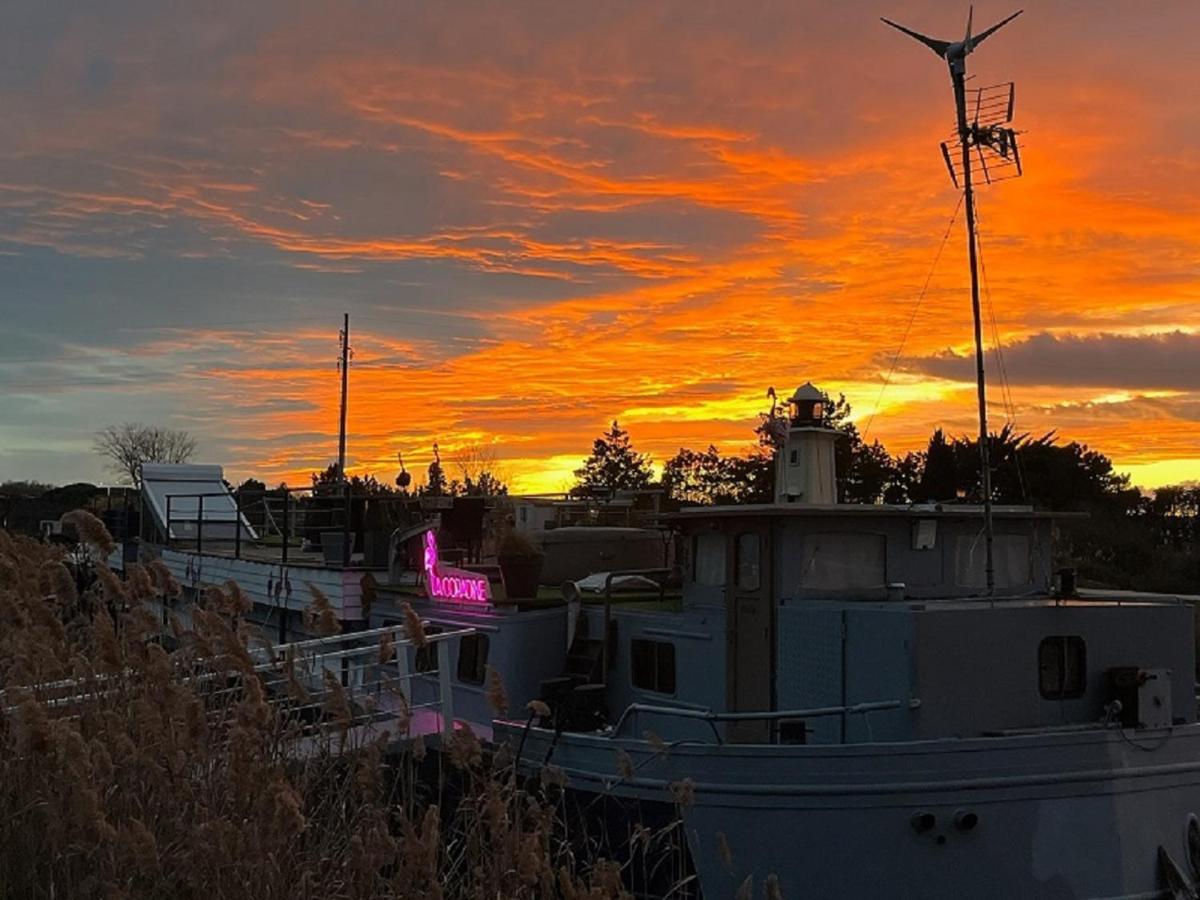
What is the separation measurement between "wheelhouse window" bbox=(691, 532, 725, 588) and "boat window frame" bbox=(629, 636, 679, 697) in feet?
2.67

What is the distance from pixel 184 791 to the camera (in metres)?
4.18

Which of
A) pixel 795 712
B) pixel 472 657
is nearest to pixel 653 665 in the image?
pixel 472 657

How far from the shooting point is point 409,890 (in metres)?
3.70

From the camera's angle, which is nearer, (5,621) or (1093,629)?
(5,621)

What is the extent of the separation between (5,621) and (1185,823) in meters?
10.0

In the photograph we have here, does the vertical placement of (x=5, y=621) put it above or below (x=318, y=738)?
above

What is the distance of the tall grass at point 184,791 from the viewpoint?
358 centimetres

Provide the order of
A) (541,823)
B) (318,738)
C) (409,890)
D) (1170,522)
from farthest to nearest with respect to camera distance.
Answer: (1170,522), (318,738), (541,823), (409,890)

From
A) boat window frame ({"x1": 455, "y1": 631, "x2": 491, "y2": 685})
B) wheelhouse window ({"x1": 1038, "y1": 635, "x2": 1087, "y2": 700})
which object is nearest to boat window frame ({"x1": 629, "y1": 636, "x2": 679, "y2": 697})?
boat window frame ({"x1": 455, "y1": 631, "x2": 491, "y2": 685})

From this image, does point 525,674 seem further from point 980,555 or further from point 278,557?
point 278,557

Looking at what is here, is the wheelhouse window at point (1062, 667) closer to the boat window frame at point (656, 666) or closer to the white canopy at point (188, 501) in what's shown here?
the boat window frame at point (656, 666)

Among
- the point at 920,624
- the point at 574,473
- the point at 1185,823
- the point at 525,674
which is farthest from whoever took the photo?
the point at 574,473

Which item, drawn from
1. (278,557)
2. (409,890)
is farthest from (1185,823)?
(278,557)

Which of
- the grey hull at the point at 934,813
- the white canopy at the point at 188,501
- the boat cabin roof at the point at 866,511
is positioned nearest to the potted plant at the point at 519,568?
the boat cabin roof at the point at 866,511
